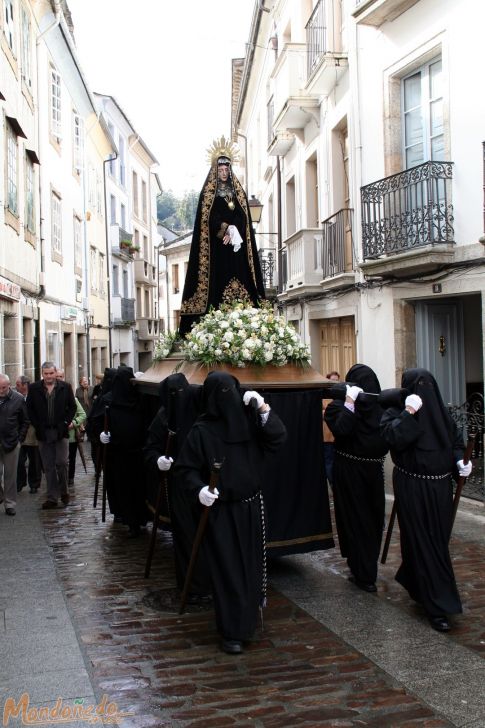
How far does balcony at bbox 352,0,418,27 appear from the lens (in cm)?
1102

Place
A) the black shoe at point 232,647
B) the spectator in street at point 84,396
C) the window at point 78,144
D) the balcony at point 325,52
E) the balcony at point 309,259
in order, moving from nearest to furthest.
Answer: the black shoe at point 232,647, the balcony at point 325,52, the spectator in street at point 84,396, the balcony at point 309,259, the window at point 78,144

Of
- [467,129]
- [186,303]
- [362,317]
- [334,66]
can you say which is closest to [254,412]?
[186,303]

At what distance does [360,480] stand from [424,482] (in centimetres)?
85

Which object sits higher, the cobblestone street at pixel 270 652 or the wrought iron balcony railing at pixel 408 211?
the wrought iron balcony railing at pixel 408 211

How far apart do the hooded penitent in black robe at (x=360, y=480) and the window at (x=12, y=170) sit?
31.6 feet

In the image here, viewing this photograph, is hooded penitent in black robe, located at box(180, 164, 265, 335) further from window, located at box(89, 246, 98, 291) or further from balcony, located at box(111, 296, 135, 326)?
balcony, located at box(111, 296, 135, 326)

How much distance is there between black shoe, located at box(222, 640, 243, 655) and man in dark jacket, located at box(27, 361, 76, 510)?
18.2 feet

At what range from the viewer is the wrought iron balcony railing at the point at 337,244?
13781mm

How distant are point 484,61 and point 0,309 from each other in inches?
336

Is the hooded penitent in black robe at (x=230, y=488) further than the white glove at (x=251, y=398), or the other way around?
the white glove at (x=251, y=398)

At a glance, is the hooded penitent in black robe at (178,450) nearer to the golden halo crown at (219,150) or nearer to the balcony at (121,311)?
the golden halo crown at (219,150)

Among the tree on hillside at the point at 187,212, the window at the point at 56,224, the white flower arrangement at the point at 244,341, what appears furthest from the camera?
the tree on hillside at the point at 187,212

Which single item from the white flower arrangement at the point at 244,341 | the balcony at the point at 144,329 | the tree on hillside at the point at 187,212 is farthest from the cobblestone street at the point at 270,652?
the tree on hillside at the point at 187,212

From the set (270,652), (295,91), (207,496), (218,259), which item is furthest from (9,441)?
(295,91)
